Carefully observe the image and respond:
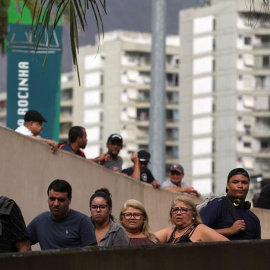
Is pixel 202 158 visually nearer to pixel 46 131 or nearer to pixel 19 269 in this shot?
pixel 46 131

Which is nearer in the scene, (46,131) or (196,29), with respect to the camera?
(46,131)

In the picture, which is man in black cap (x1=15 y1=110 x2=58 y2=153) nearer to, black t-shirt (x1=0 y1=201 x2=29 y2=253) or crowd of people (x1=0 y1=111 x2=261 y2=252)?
crowd of people (x1=0 y1=111 x2=261 y2=252)

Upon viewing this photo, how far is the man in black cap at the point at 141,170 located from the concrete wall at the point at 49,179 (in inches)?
5.4

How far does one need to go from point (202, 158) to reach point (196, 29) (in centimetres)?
1358

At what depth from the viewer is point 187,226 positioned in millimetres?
10836

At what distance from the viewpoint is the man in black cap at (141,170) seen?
16516mm

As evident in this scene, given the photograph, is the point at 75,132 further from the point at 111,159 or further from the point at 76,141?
the point at 111,159

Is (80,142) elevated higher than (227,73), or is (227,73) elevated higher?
(227,73)

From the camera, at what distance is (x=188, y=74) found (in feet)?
432

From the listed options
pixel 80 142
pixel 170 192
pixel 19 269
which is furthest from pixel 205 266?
pixel 170 192

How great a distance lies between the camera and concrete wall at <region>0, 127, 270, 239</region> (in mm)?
15203

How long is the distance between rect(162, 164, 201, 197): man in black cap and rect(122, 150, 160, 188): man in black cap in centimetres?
26

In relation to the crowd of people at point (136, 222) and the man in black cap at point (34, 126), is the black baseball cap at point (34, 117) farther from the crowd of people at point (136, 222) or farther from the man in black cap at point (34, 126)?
the crowd of people at point (136, 222)

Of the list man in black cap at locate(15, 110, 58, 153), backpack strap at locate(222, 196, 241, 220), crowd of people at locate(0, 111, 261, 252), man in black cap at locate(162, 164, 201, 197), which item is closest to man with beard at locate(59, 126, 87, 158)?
man in black cap at locate(15, 110, 58, 153)
